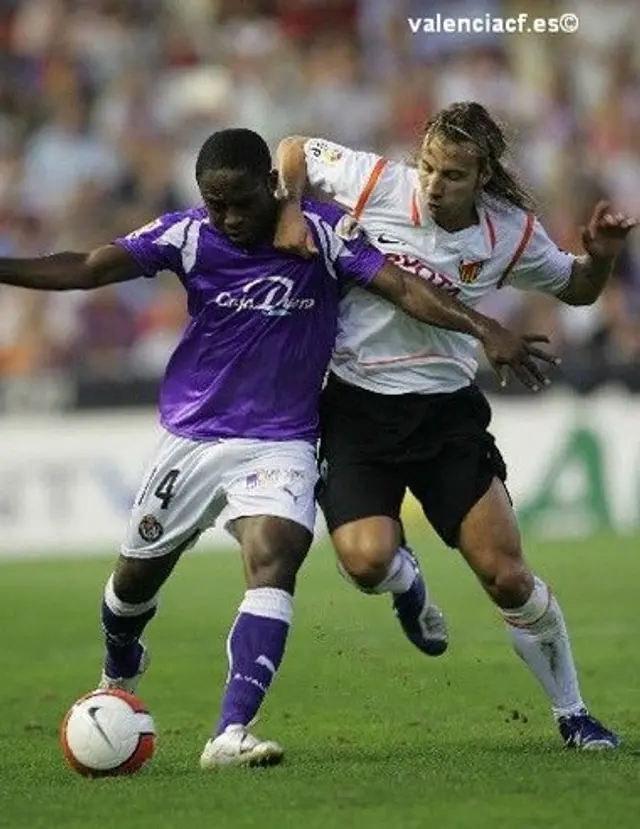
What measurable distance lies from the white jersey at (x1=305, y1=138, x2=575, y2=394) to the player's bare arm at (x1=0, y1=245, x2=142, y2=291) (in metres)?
0.90

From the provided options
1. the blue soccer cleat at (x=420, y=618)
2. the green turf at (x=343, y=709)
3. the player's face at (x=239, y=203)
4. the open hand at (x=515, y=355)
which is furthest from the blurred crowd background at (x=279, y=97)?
the open hand at (x=515, y=355)

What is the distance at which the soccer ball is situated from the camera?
739cm

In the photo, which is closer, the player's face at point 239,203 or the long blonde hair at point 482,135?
the player's face at point 239,203

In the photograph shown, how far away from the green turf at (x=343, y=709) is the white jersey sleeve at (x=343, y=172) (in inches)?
81.9

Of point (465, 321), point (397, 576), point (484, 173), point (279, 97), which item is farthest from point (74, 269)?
point (279, 97)

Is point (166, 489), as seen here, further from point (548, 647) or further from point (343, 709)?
point (343, 709)

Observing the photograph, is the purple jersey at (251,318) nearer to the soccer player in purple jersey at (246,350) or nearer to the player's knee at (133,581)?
the soccer player in purple jersey at (246,350)

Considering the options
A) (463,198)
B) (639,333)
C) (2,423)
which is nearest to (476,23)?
(639,333)

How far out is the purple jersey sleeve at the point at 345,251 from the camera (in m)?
8.01

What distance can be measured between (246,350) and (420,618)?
169cm

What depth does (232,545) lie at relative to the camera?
737 inches

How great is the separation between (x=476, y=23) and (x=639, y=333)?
Answer: 3630 millimetres

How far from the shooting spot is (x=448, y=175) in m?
8.06

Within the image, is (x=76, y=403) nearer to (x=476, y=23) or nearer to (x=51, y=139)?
(x=51, y=139)
